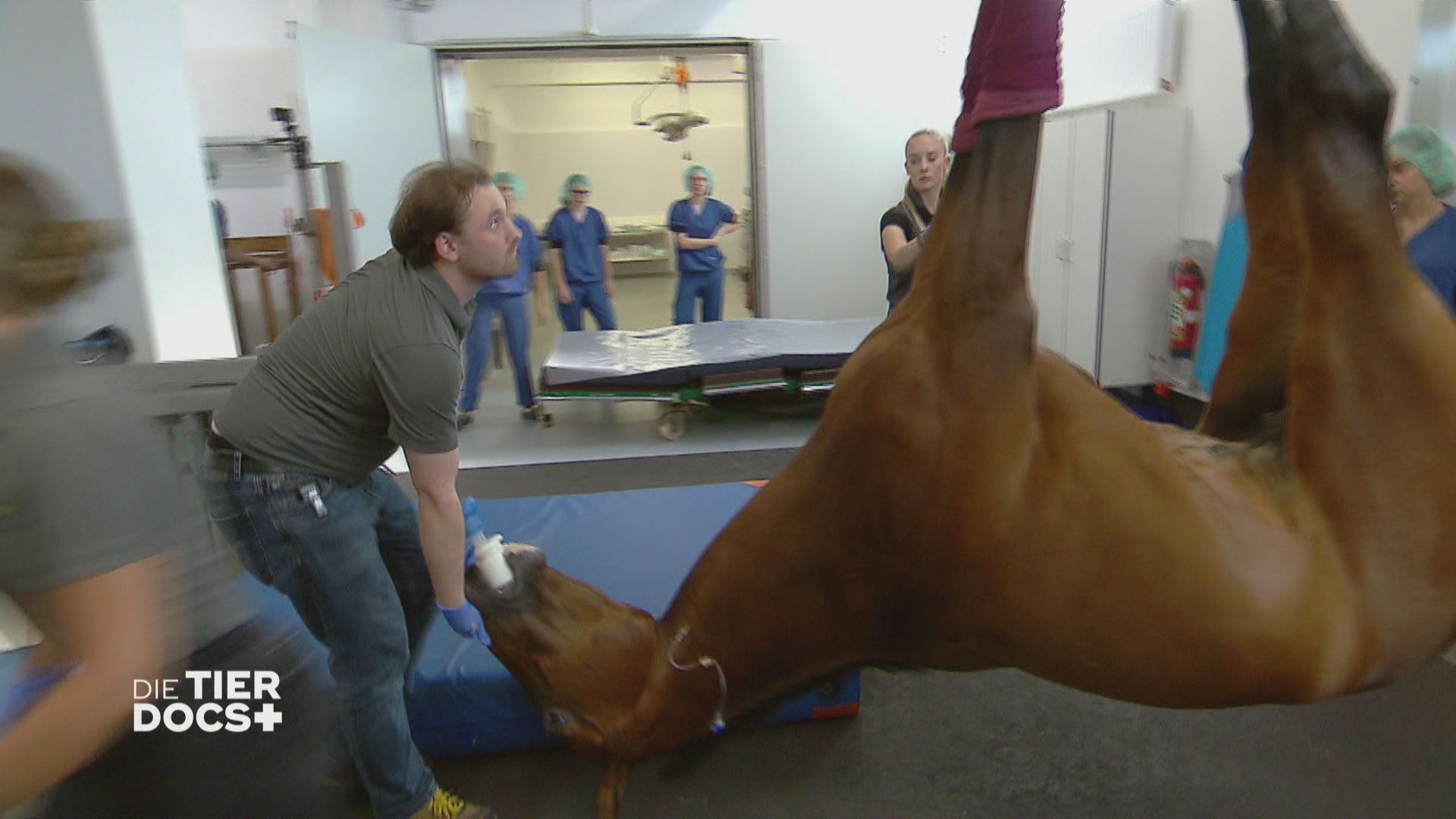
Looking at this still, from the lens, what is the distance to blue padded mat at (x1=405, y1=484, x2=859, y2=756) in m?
2.17

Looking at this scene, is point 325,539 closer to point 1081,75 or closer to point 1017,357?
point 1017,357

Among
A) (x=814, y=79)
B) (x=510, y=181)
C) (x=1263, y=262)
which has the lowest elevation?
(x=1263, y=262)

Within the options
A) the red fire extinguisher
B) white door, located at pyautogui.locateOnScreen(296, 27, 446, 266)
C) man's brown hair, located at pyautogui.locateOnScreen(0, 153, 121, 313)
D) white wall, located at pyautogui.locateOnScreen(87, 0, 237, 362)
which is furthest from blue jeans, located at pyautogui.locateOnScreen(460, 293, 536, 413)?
man's brown hair, located at pyautogui.locateOnScreen(0, 153, 121, 313)

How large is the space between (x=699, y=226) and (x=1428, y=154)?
16.4 feet

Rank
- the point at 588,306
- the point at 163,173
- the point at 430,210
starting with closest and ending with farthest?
the point at 430,210, the point at 163,173, the point at 588,306

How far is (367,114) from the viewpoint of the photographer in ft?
18.8

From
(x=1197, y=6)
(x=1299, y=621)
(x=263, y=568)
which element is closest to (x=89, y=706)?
(x=263, y=568)

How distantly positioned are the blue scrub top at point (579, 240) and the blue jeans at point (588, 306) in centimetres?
7

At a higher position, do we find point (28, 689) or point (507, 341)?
point (28, 689)

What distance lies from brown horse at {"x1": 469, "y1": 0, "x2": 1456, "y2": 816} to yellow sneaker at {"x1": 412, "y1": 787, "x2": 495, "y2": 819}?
127cm

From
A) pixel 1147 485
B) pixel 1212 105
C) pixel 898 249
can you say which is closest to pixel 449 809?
pixel 1147 485

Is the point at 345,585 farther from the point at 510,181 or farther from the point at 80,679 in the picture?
the point at 510,181

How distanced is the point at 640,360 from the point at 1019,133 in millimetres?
4402

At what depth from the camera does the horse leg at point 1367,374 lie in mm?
864
